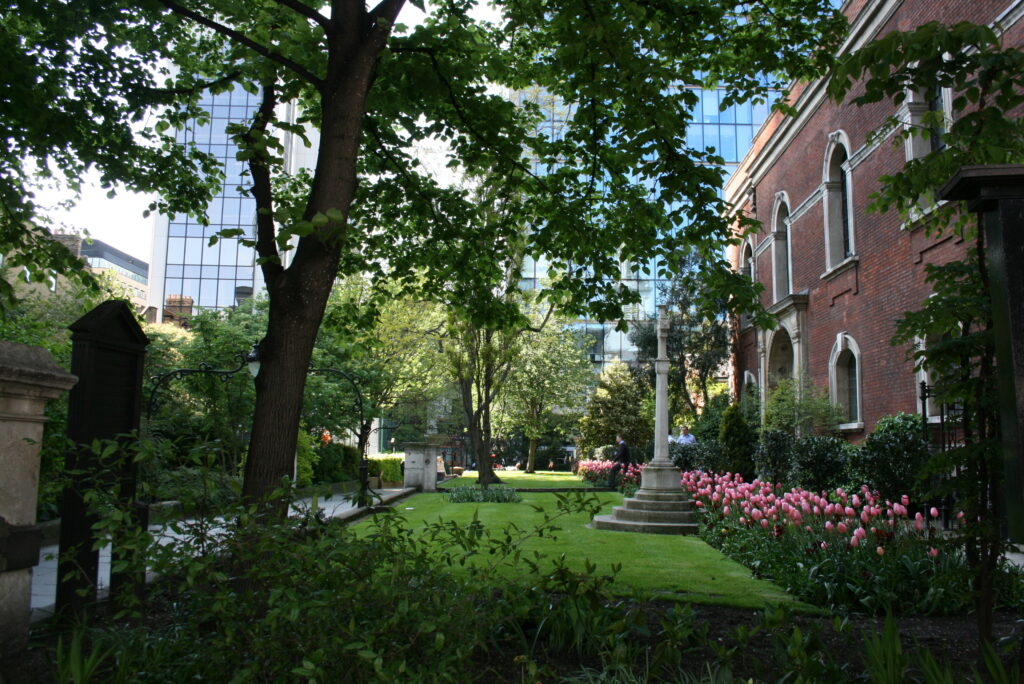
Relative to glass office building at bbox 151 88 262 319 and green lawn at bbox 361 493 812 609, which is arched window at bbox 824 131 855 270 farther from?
glass office building at bbox 151 88 262 319

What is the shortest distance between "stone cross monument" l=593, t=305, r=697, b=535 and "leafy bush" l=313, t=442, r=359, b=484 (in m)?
10.5

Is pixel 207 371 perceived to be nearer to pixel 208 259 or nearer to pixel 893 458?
pixel 893 458

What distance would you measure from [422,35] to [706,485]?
31.6 feet

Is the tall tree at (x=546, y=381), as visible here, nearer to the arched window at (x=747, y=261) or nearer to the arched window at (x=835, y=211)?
the arched window at (x=747, y=261)

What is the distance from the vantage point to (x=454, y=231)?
8.15 m

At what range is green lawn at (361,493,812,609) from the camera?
7074mm

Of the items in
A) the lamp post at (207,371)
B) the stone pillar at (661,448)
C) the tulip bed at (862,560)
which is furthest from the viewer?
the stone pillar at (661,448)

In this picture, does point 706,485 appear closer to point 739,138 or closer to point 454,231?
point 454,231

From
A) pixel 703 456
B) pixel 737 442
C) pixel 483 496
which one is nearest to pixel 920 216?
pixel 737 442

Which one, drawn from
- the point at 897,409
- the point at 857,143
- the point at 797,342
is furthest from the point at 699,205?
the point at 797,342

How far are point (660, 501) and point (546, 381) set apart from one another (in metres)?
19.6

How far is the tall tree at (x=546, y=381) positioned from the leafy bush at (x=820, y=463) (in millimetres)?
15728

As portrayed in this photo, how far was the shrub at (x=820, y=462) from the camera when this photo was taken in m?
14.0

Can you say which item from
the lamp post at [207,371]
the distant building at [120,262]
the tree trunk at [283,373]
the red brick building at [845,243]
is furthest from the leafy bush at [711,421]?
the distant building at [120,262]
